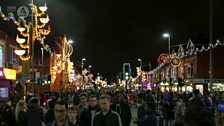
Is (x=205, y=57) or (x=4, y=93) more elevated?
(x=205, y=57)

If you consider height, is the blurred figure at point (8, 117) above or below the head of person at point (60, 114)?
below

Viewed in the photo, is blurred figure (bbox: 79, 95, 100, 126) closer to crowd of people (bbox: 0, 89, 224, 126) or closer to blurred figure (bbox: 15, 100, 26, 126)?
crowd of people (bbox: 0, 89, 224, 126)

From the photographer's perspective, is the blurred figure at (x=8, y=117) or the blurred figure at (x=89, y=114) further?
the blurred figure at (x=8, y=117)

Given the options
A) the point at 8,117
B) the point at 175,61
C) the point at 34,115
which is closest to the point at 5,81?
the point at 8,117

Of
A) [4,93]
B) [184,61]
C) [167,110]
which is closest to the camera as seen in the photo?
[167,110]

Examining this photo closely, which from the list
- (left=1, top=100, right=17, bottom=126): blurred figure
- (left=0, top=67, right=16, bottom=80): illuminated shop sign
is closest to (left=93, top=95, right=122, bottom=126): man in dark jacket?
(left=1, top=100, right=17, bottom=126): blurred figure

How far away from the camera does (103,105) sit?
8297mm

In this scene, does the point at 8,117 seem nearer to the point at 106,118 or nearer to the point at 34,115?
the point at 34,115

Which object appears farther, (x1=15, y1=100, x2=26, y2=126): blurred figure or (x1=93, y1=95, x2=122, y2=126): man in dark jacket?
(x1=15, y1=100, x2=26, y2=126): blurred figure

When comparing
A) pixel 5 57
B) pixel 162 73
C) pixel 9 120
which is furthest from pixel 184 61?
pixel 9 120

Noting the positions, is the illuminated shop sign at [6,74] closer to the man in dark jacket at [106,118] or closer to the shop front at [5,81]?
the shop front at [5,81]

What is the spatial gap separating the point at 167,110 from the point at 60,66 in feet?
159

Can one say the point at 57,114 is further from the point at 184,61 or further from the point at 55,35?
the point at 55,35

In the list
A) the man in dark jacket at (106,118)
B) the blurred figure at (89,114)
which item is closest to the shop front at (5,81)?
the blurred figure at (89,114)
